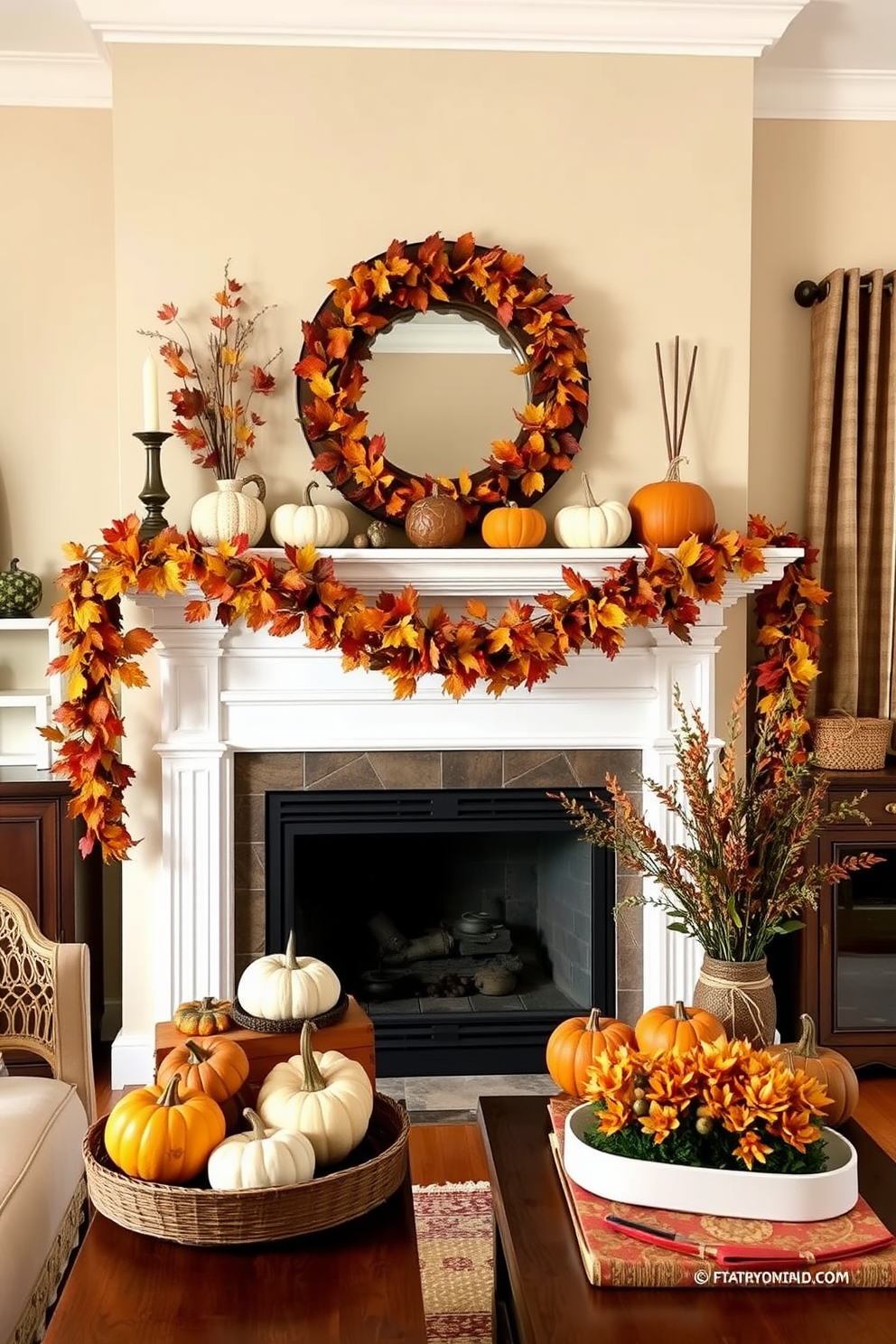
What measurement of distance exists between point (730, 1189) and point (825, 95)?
3.30m

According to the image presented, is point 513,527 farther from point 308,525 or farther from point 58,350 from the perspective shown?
point 58,350

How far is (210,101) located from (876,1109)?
3.18 metres

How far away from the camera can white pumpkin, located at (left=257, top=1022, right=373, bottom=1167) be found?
1503 mm

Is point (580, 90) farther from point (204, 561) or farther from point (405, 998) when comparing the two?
point (405, 998)

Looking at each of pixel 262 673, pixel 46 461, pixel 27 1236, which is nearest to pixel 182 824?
pixel 262 673

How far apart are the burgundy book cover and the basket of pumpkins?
278 millimetres

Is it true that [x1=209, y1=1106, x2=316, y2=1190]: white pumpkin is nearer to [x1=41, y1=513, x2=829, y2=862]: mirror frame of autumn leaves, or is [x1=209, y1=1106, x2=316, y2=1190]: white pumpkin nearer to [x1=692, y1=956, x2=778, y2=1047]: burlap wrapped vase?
[x1=692, y1=956, x2=778, y2=1047]: burlap wrapped vase

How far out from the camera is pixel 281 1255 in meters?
1.42

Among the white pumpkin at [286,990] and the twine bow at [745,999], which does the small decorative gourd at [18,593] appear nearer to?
the white pumpkin at [286,990]

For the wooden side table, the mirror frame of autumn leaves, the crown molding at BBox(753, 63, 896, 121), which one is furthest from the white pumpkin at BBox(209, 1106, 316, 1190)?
the crown molding at BBox(753, 63, 896, 121)

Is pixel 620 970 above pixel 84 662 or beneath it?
beneath

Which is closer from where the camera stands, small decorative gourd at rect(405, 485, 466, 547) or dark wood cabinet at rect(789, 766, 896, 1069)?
small decorative gourd at rect(405, 485, 466, 547)

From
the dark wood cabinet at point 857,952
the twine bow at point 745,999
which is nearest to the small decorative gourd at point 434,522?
the dark wood cabinet at point 857,952

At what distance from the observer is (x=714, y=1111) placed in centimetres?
152
